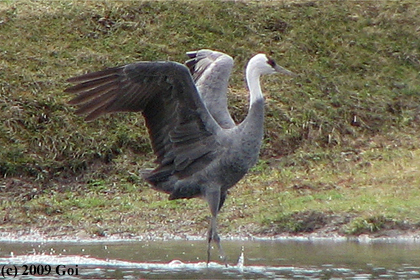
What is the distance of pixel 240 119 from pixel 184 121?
4941mm

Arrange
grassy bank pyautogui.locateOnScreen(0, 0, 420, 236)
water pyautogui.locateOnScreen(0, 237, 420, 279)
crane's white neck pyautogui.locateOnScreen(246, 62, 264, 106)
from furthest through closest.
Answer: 1. grassy bank pyautogui.locateOnScreen(0, 0, 420, 236)
2. crane's white neck pyautogui.locateOnScreen(246, 62, 264, 106)
3. water pyautogui.locateOnScreen(0, 237, 420, 279)

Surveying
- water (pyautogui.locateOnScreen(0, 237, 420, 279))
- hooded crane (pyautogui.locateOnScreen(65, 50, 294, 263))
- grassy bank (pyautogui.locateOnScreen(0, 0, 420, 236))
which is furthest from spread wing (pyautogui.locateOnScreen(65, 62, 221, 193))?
grassy bank (pyautogui.locateOnScreen(0, 0, 420, 236))

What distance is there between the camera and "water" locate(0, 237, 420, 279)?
309 inches

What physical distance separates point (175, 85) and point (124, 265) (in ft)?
5.57

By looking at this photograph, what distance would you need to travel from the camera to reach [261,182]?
39.7 feet

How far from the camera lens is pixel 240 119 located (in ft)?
44.4

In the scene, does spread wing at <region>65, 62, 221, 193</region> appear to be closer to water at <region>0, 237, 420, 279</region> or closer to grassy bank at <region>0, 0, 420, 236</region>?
water at <region>0, 237, 420, 279</region>

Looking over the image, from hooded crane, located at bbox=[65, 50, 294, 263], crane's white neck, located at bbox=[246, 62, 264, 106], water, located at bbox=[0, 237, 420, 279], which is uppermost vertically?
crane's white neck, located at bbox=[246, 62, 264, 106]

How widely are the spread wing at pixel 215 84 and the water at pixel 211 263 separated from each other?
141cm

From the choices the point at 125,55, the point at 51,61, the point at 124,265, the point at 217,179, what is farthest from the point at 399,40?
the point at 124,265

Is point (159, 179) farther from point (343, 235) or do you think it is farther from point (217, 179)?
point (343, 235)

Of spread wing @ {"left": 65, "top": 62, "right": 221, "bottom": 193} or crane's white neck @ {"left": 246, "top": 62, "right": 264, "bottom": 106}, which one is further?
crane's white neck @ {"left": 246, "top": 62, "right": 264, "bottom": 106}

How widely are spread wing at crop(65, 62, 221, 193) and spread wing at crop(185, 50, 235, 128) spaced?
0.54 meters

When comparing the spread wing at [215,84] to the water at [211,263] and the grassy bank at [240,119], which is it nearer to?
the water at [211,263]
